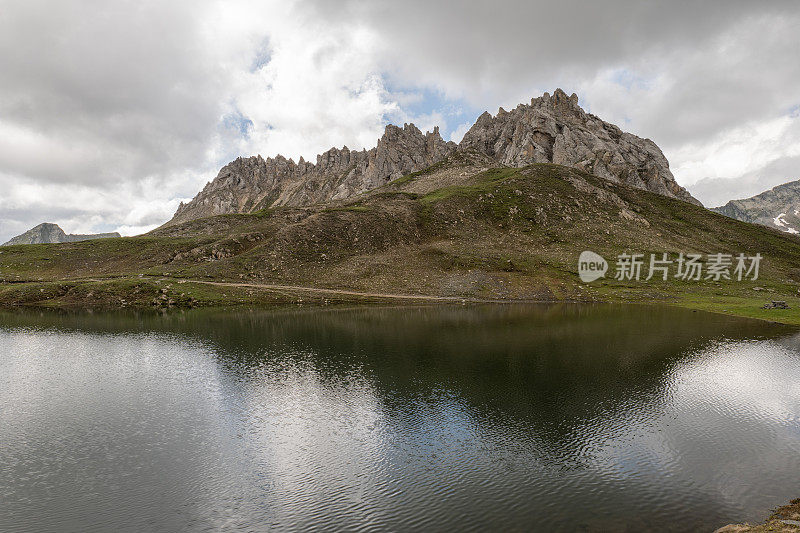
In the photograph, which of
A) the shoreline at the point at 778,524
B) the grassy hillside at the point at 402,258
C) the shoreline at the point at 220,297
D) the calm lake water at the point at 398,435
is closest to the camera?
the shoreline at the point at 778,524

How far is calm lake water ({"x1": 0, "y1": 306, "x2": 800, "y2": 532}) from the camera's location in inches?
862

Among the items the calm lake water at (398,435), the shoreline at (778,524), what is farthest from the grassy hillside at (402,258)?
the shoreline at (778,524)

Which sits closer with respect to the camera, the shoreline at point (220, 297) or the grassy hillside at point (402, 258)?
the shoreline at point (220, 297)

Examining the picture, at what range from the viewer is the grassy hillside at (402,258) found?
114000mm

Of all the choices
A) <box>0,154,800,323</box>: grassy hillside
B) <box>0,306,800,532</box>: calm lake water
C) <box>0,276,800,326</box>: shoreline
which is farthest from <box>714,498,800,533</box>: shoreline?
<box>0,276,800,326</box>: shoreline

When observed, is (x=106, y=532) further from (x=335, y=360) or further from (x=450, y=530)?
(x=335, y=360)

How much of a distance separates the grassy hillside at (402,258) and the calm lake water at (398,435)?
54.7m

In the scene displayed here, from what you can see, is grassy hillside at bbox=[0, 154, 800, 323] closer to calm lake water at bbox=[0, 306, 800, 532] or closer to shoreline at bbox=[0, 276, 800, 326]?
shoreline at bbox=[0, 276, 800, 326]

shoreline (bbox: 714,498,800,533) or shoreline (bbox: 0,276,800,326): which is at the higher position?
shoreline (bbox: 0,276,800,326)

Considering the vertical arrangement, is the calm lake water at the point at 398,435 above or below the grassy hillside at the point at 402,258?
below

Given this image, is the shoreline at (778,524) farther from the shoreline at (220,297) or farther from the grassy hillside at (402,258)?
the shoreline at (220,297)

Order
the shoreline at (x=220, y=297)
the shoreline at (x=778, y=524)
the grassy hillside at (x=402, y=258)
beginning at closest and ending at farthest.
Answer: the shoreline at (x=778, y=524), the shoreline at (x=220, y=297), the grassy hillside at (x=402, y=258)

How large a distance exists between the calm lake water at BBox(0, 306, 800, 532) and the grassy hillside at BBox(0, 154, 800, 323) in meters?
54.7

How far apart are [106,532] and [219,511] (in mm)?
5180
